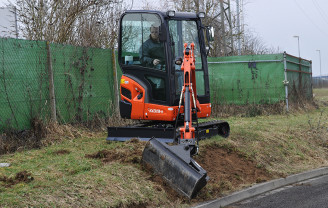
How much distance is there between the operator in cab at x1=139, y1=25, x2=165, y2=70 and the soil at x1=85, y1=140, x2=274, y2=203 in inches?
73.0

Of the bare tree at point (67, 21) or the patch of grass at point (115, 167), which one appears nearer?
the patch of grass at point (115, 167)

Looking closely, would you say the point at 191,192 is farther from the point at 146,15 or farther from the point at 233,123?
the point at 233,123

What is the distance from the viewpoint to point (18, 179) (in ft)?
22.4

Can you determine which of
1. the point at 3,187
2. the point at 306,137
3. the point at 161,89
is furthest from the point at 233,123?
the point at 3,187

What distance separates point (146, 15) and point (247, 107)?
8.93 metres

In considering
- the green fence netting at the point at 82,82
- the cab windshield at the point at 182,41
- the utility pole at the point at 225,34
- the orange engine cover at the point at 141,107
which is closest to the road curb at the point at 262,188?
the orange engine cover at the point at 141,107

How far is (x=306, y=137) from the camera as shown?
12805 mm

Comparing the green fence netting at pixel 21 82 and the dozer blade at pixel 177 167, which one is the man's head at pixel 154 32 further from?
the dozer blade at pixel 177 167

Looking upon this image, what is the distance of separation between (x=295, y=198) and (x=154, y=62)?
434 centimetres

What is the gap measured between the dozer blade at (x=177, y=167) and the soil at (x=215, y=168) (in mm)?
111

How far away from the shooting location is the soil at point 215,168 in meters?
7.25

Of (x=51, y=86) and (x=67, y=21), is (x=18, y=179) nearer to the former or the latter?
(x=51, y=86)

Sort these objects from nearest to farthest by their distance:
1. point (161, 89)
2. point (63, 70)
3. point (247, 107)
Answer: point (161, 89) → point (63, 70) → point (247, 107)

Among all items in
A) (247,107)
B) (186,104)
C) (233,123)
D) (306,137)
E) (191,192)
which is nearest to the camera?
(191,192)
